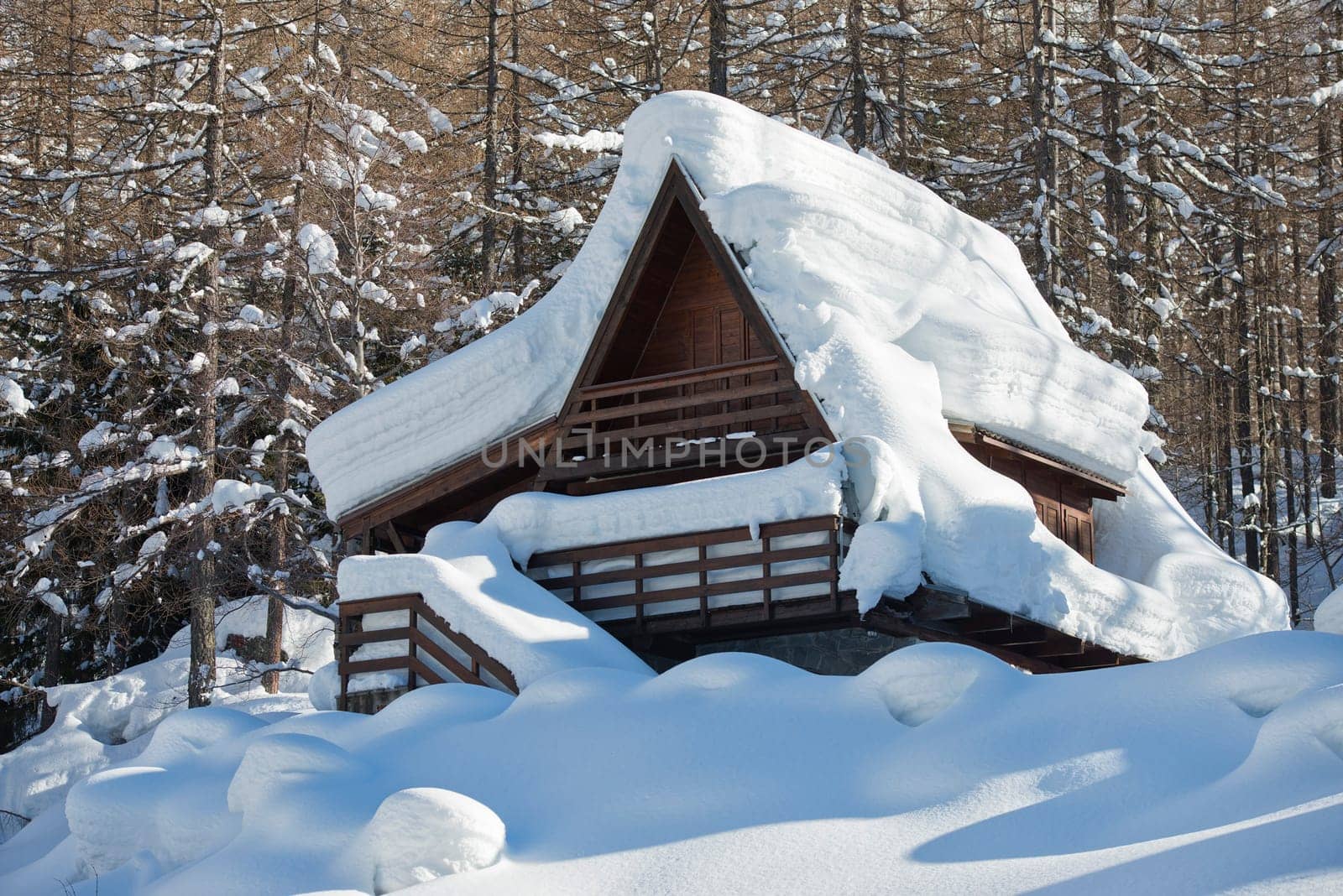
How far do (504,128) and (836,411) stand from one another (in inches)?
498

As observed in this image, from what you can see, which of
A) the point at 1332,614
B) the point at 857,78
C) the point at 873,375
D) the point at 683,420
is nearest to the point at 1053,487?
the point at 873,375

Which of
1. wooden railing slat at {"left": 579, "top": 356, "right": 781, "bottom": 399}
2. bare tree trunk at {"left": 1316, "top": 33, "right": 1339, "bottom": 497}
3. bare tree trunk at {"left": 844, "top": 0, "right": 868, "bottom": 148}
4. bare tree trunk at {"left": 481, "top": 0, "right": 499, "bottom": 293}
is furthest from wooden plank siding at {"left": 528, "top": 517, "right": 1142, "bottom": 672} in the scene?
bare tree trunk at {"left": 1316, "top": 33, "right": 1339, "bottom": 497}

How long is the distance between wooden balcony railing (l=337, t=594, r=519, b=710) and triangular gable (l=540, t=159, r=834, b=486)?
101 inches

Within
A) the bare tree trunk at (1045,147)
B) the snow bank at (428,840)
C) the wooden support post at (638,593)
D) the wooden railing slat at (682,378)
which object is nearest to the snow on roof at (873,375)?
the wooden railing slat at (682,378)

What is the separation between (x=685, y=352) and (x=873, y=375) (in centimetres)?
295

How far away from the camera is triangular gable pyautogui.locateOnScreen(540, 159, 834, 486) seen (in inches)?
517

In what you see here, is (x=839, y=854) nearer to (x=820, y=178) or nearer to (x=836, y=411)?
(x=836, y=411)

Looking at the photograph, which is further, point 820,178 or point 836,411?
point 820,178

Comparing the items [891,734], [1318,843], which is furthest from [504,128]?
[1318,843]

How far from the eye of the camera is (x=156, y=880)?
26.5 ft

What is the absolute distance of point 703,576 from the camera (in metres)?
12.3

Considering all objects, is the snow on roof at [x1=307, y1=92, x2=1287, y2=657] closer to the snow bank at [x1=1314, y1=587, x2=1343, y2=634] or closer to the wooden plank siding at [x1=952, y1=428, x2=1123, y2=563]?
the wooden plank siding at [x1=952, y1=428, x2=1123, y2=563]

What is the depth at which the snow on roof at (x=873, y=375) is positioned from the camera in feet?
40.2

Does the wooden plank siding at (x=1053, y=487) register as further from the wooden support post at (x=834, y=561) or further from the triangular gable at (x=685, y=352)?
the wooden support post at (x=834, y=561)
